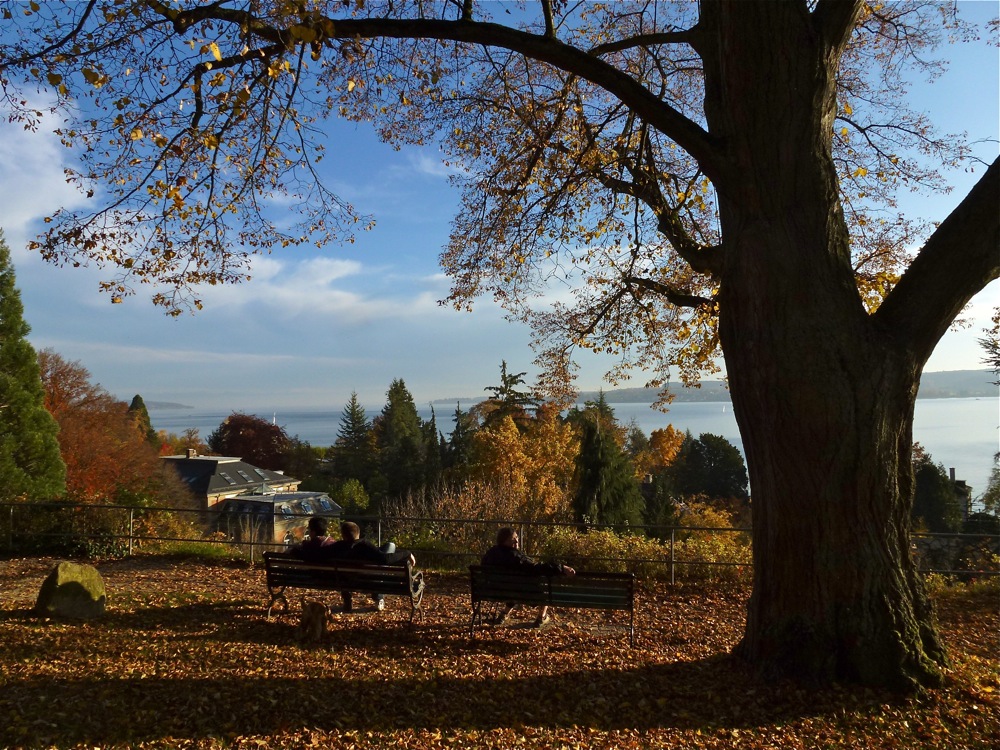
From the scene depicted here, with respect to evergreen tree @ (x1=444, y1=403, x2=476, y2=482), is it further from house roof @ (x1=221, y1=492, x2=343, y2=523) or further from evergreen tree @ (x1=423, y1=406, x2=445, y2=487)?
house roof @ (x1=221, y1=492, x2=343, y2=523)

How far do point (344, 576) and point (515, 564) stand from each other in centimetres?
187

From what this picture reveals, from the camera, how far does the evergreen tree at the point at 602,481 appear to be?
3606 cm

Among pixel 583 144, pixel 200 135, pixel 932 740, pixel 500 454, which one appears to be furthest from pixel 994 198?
pixel 500 454

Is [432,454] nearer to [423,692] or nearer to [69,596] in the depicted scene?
[69,596]

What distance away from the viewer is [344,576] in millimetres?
7262

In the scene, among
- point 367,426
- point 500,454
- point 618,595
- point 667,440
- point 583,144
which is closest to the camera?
point 618,595

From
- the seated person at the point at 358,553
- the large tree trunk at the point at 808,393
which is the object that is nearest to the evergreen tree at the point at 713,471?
the seated person at the point at 358,553

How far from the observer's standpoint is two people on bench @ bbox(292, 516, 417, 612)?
7.44m

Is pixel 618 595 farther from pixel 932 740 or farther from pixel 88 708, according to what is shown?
pixel 88 708

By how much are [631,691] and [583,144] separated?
764 cm

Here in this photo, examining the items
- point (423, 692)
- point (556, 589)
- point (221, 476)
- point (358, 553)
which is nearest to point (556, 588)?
point (556, 589)

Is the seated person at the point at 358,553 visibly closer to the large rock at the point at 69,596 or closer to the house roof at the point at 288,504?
the large rock at the point at 69,596

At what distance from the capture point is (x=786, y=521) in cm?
518

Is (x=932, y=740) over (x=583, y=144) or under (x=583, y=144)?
under
